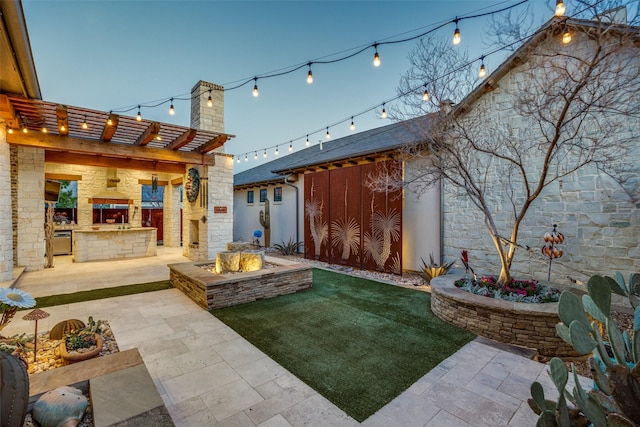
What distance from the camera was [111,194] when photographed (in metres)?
11.1

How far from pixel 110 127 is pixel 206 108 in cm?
290

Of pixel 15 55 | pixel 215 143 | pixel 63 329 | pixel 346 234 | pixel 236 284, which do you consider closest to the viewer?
pixel 63 329

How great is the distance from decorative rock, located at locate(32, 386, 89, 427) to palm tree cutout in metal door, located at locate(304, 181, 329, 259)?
23.0 ft

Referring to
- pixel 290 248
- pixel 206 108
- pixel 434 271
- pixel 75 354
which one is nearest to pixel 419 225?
pixel 434 271

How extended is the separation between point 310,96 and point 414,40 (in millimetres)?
7992

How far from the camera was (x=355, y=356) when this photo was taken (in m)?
2.96

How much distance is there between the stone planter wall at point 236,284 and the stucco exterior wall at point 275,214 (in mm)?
4722

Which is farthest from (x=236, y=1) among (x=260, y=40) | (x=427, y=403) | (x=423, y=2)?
(x=427, y=403)

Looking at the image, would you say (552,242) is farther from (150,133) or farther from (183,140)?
(150,133)

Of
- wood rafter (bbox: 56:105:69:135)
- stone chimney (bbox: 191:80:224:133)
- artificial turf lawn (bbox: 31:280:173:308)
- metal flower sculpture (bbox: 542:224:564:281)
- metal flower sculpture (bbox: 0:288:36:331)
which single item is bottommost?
artificial turf lawn (bbox: 31:280:173:308)

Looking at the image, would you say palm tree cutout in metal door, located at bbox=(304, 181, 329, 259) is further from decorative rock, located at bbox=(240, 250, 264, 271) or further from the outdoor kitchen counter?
the outdoor kitchen counter

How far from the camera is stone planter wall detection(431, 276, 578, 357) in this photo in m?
3.07

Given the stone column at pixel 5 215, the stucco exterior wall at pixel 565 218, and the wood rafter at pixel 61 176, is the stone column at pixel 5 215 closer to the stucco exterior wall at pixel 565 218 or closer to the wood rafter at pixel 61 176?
the wood rafter at pixel 61 176

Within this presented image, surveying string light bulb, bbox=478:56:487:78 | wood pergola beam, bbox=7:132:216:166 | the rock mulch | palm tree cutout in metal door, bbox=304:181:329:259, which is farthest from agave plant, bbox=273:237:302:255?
string light bulb, bbox=478:56:487:78
